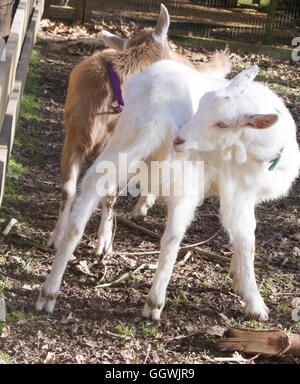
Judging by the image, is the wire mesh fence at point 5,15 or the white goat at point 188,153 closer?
the white goat at point 188,153

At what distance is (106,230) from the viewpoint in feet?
17.1

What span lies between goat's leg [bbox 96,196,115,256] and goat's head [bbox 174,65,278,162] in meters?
1.32

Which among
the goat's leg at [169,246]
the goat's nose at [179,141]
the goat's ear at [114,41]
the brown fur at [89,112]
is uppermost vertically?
the goat's ear at [114,41]

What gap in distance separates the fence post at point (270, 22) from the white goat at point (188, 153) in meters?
7.58

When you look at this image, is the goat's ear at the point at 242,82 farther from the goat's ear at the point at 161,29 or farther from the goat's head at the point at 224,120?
the goat's ear at the point at 161,29

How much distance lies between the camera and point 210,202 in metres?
6.53

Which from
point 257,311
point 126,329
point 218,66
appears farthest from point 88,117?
point 257,311

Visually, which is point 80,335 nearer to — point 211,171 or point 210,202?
point 211,171

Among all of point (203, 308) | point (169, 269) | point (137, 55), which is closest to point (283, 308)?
point (203, 308)

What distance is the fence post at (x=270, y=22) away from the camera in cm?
1165

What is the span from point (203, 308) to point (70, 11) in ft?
29.2

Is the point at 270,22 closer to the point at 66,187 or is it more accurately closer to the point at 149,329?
the point at 66,187

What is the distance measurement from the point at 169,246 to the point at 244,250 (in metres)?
0.65

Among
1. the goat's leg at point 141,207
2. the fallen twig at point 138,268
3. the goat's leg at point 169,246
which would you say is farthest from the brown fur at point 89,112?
the goat's leg at point 169,246
